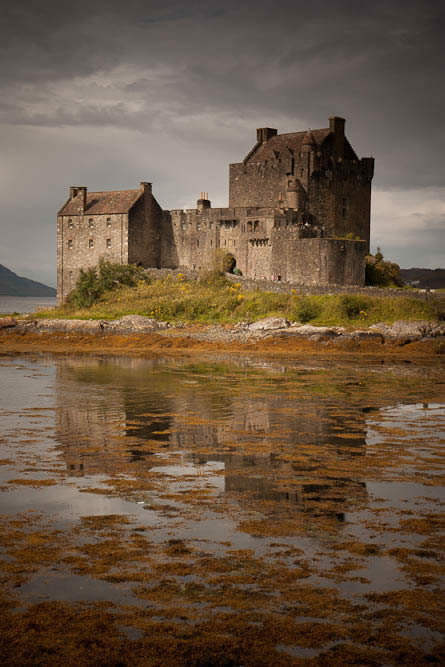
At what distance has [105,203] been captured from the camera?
55969mm

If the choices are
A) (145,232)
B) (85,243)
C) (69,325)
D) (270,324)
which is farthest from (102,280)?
(270,324)

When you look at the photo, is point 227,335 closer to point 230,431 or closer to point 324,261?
point 324,261

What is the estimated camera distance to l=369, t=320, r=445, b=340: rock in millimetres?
36031

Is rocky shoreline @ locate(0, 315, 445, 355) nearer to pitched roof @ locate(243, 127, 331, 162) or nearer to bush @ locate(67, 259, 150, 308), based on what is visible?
bush @ locate(67, 259, 150, 308)

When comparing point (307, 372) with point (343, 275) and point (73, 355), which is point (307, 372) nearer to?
point (73, 355)

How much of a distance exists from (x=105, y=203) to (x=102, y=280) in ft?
26.9

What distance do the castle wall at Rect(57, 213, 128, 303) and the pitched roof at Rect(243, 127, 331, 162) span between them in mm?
11800

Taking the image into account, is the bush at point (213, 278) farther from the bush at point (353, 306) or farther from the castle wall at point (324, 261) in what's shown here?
the bush at point (353, 306)

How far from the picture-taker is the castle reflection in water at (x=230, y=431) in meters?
10.7

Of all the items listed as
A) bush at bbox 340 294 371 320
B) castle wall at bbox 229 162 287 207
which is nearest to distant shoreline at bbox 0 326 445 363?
bush at bbox 340 294 371 320

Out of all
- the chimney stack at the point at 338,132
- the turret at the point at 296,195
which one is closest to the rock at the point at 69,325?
the turret at the point at 296,195

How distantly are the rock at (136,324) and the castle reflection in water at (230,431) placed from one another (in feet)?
56.5

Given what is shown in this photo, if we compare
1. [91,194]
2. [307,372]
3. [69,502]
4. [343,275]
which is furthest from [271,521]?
[91,194]

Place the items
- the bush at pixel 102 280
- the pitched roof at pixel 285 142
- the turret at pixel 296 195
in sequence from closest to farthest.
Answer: the bush at pixel 102 280 → the turret at pixel 296 195 → the pitched roof at pixel 285 142
